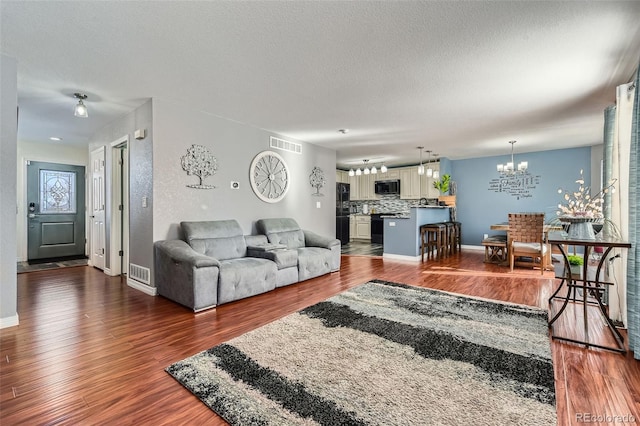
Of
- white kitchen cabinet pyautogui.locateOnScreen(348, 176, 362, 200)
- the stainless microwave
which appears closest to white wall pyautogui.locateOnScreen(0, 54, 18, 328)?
the stainless microwave

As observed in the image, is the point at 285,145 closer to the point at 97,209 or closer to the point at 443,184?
A: the point at 97,209

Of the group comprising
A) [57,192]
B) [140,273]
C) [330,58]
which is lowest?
[140,273]

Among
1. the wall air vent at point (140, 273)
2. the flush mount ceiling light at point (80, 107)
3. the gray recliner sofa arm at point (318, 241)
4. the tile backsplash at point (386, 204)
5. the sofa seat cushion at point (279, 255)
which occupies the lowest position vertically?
the wall air vent at point (140, 273)

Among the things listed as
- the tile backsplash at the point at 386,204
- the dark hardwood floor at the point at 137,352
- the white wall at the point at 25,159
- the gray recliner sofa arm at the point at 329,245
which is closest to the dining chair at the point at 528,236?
the dark hardwood floor at the point at 137,352

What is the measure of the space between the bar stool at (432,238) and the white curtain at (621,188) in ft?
11.1

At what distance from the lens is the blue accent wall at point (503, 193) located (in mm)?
6707

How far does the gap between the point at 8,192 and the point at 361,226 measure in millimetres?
8229

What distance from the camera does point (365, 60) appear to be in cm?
266

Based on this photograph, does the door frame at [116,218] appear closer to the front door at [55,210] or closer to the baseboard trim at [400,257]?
the front door at [55,210]

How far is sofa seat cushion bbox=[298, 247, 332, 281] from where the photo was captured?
172 inches

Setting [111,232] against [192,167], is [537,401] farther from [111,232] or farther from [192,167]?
[111,232]

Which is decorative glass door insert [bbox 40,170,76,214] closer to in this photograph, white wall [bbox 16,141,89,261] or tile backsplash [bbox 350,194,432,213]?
white wall [bbox 16,141,89,261]

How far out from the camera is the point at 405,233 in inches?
248

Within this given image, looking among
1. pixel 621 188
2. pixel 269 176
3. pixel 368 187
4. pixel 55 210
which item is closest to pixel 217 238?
pixel 269 176
